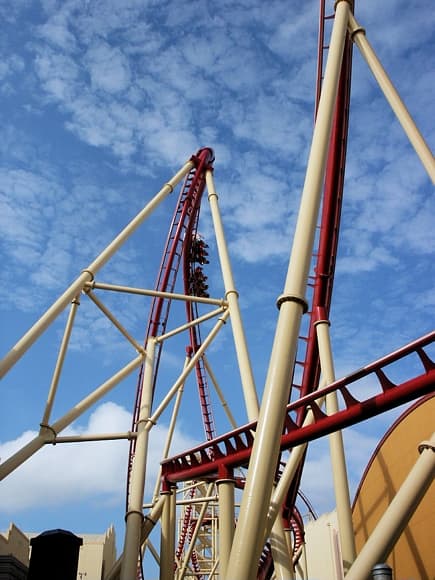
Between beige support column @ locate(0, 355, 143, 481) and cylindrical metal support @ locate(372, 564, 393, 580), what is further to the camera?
beige support column @ locate(0, 355, 143, 481)

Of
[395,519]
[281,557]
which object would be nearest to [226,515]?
[281,557]

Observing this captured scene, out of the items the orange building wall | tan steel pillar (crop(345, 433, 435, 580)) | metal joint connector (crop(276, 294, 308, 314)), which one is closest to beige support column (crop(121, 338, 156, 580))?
tan steel pillar (crop(345, 433, 435, 580))

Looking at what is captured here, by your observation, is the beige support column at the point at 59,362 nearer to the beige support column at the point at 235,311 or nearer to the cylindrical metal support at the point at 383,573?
the beige support column at the point at 235,311

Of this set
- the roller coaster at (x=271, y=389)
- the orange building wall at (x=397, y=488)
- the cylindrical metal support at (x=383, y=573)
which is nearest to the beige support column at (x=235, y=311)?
the roller coaster at (x=271, y=389)

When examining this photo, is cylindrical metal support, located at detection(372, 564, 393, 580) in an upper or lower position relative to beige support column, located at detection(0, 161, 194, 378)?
lower

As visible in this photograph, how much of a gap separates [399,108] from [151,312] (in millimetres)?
6317

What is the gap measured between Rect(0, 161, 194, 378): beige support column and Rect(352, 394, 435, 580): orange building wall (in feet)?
18.5

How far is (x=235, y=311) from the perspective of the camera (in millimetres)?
9211

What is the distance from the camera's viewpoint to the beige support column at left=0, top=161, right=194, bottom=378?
6.91m

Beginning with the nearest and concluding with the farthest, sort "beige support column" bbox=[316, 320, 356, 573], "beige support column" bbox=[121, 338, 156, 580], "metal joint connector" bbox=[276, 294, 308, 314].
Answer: "metal joint connector" bbox=[276, 294, 308, 314], "beige support column" bbox=[316, 320, 356, 573], "beige support column" bbox=[121, 338, 156, 580]

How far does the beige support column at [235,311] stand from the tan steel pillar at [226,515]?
884 millimetres

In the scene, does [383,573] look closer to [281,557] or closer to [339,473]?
[281,557]

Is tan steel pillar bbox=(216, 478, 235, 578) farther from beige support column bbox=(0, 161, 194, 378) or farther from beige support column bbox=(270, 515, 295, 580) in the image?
beige support column bbox=(0, 161, 194, 378)

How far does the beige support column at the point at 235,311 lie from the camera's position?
24.8 feet
